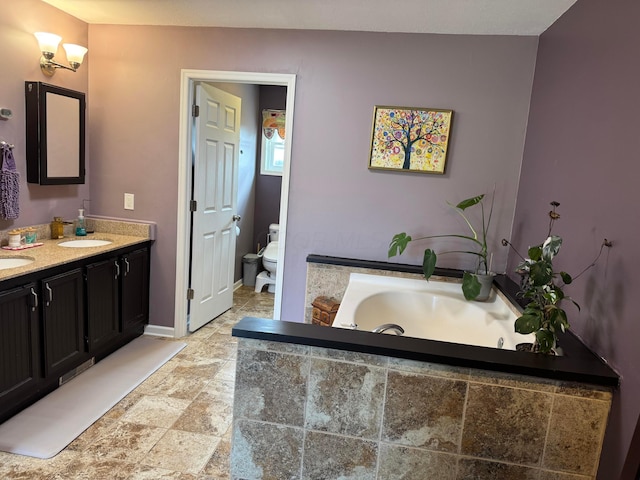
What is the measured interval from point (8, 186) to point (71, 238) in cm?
62

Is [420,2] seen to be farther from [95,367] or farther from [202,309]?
[95,367]

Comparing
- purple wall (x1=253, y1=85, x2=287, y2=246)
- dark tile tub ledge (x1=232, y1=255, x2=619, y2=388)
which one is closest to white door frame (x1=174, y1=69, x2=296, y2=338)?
dark tile tub ledge (x1=232, y1=255, x2=619, y2=388)

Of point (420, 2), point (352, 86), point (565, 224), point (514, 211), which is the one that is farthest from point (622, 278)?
point (352, 86)

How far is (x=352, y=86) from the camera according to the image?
2912 millimetres

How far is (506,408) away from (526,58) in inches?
90.0

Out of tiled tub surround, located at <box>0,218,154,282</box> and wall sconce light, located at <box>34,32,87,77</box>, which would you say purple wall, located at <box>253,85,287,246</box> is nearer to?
tiled tub surround, located at <box>0,218,154,282</box>

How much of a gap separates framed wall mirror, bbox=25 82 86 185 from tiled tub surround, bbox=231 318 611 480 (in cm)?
209

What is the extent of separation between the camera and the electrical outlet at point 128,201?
3.27 meters

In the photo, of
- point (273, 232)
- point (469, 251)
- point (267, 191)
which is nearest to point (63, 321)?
point (469, 251)

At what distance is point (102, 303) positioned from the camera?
9.21 feet

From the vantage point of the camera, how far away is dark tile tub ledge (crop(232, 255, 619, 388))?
1376 mm

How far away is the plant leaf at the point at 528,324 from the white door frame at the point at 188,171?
6.20ft

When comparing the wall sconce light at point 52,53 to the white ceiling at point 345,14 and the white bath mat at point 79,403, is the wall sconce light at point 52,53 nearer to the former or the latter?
the white ceiling at point 345,14

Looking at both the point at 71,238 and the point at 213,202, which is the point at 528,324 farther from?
the point at 71,238
